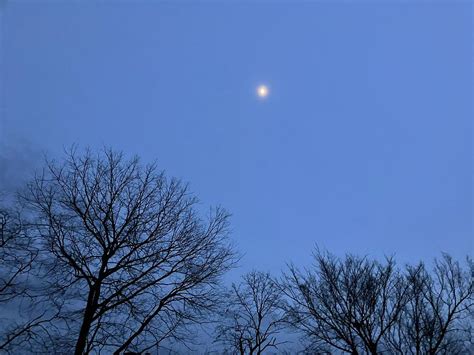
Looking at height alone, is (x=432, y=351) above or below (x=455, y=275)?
below

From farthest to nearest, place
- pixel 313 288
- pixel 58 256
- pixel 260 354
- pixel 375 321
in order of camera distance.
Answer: pixel 260 354 → pixel 313 288 → pixel 375 321 → pixel 58 256

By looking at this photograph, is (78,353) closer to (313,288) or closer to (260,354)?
(313,288)

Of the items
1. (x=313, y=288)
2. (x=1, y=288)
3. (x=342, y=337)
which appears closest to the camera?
(x=1, y=288)

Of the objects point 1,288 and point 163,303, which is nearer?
point 1,288

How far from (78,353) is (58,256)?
10.0 feet

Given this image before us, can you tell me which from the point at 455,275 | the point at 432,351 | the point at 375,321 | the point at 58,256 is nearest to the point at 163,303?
the point at 58,256

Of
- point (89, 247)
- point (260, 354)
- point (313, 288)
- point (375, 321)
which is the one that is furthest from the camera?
point (260, 354)

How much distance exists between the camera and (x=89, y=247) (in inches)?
416

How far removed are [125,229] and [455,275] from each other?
1536cm

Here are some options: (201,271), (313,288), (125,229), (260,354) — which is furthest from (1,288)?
(260,354)

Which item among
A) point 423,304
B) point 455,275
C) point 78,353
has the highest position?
point 455,275

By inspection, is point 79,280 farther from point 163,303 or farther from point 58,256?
point 163,303

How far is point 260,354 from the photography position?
69.7 feet

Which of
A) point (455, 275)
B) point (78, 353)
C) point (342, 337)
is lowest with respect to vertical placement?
point (78, 353)
